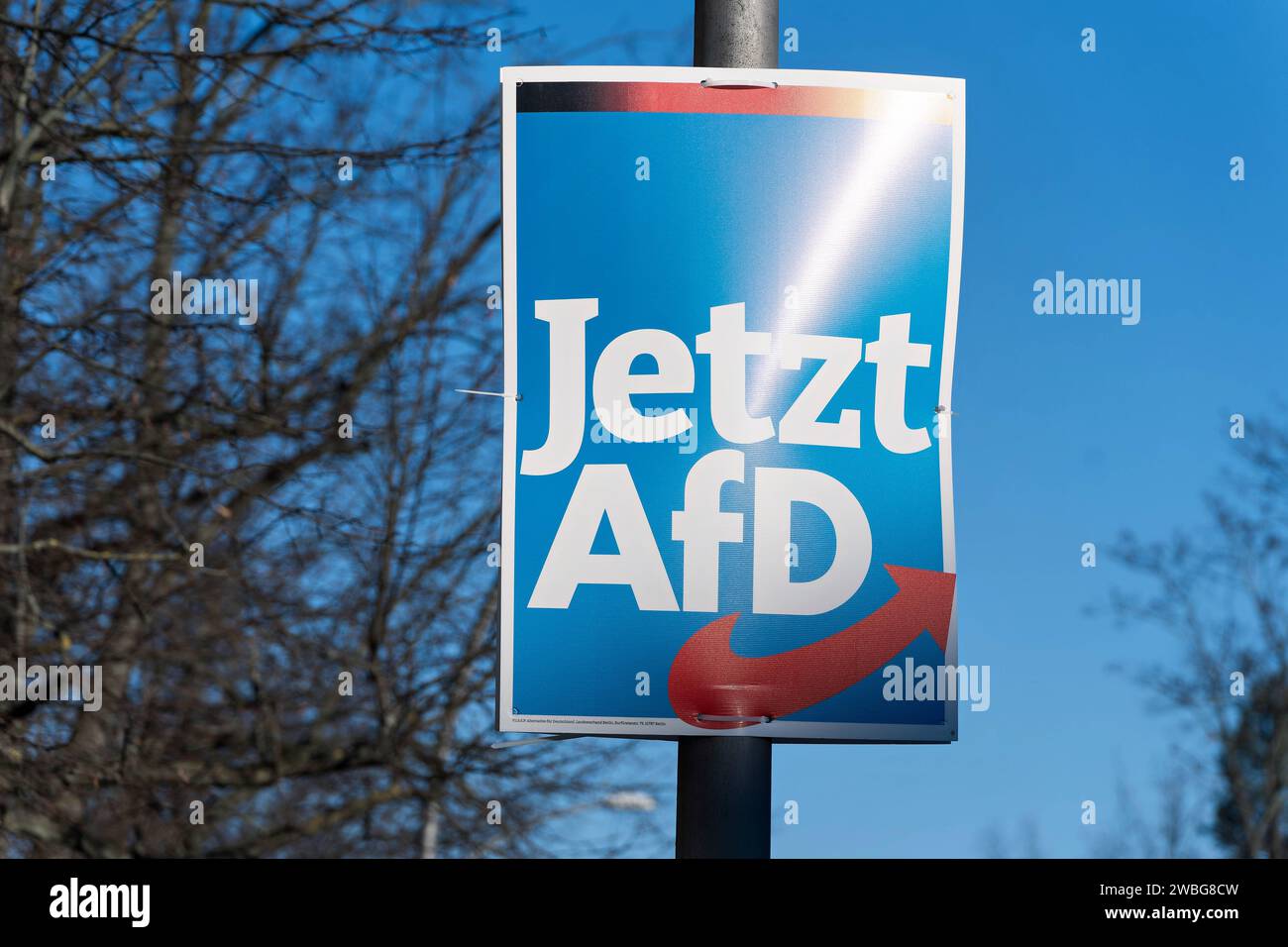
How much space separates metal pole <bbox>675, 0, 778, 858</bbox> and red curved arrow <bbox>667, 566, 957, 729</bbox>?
0.08 meters

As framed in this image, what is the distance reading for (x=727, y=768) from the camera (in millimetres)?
3789

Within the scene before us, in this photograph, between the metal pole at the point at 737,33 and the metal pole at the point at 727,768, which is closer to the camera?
the metal pole at the point at 727,768

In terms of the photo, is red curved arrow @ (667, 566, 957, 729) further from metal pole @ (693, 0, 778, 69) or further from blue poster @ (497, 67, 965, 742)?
metal pole @ (693, 0, 778, 69)

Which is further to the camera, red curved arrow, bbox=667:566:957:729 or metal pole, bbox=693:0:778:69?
metal pole, bbox=693:0:778:69

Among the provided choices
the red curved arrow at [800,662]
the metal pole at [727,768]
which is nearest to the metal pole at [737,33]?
the metal pole at [727,768]

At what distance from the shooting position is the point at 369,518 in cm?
1134

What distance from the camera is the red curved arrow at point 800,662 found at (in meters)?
3.85

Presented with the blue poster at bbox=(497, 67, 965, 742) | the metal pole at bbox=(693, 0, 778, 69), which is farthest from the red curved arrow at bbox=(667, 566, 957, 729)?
the metal pole at bbox=(693, 0, 778, 69)

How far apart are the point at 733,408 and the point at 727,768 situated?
922 mm

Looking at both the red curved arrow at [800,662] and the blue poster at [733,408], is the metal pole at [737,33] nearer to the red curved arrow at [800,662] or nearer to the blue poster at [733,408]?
the blue poster at [733,408]

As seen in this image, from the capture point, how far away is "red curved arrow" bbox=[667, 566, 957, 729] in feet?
12.6

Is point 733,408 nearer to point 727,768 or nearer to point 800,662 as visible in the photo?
point 800,662
